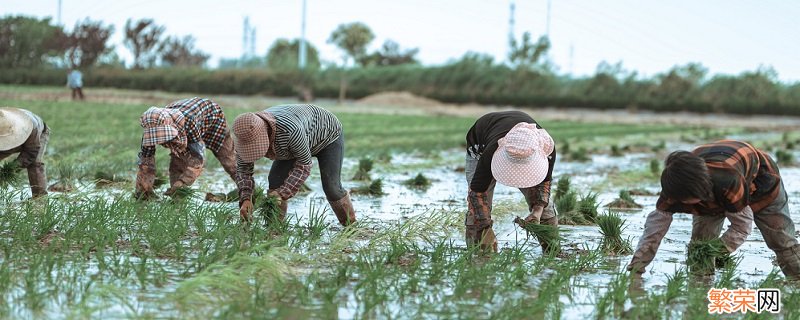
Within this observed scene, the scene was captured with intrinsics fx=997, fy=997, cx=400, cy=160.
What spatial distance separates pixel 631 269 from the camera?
185 inches

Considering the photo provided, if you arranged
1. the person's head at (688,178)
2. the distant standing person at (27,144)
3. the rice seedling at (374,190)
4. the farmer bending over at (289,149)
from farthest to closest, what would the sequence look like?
the rice seedling at (374,190), the distant standing person at (27,144), the farmer bending over at (289,149), the person's head at (688,178)

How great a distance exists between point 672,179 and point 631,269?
57 cm

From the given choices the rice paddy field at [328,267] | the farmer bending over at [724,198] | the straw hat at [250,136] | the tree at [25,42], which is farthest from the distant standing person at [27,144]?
the tree at [25,42]

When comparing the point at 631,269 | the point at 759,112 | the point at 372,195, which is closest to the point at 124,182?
the point at 372,195

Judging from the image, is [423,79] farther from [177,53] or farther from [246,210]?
[246,210]

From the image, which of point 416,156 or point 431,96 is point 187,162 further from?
point 431,96

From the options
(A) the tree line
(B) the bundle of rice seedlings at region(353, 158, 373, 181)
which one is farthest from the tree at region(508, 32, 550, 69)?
(B) the bundle of rice seedlings at region(353, 158, 373, 181)

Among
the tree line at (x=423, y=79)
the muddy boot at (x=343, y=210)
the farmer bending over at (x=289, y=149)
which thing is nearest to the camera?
the farmer bending over at (x=289, y=149)

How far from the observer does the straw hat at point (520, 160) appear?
16.0 ft

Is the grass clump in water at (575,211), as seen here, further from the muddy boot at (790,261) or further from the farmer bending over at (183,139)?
the farmer bending over at (183,139)

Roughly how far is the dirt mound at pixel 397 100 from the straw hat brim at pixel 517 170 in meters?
40.3

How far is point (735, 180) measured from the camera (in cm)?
442

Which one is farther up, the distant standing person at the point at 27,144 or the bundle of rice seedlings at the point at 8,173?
the distant standing person at the point at 27,144

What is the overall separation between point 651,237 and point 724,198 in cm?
41
